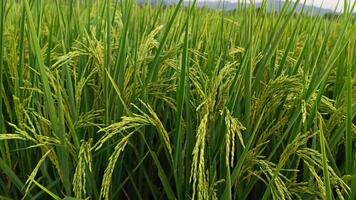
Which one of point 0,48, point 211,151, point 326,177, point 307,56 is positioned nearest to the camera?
point 326,177

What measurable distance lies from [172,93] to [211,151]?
0.92 feet

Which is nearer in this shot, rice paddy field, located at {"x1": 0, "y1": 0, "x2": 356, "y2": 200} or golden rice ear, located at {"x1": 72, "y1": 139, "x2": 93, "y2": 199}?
golden rice ear, located at {"x1": 72, "y1": 139, "x2": 93, "y2": 199}

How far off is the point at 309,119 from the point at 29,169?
64 centimetres

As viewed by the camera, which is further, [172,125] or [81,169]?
[172,125]

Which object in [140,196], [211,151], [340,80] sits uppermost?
[340,80]

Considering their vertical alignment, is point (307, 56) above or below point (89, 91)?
above

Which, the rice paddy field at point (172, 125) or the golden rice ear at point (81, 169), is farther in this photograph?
the rice paddy field at point (172, 125)

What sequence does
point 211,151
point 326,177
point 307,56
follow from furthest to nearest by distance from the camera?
point 307,56 < point 211,151 < point 326,177

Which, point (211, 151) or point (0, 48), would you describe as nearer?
point (211, 151)

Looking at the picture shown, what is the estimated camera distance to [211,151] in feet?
2.77

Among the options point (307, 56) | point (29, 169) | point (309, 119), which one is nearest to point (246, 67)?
point (309, 119)

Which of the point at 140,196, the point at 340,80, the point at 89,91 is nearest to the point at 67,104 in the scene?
the point at 89,91

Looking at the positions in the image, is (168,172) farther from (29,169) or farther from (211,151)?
(29,169)

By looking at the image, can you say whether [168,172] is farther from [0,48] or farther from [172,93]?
[0,48]
